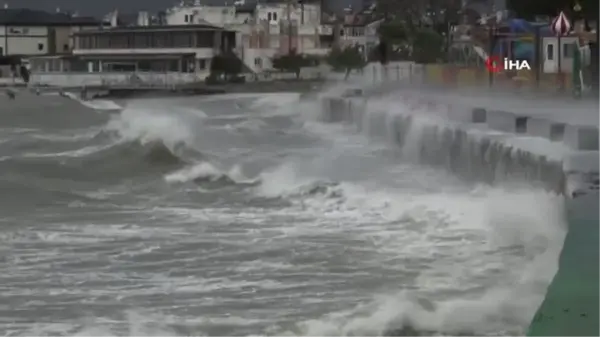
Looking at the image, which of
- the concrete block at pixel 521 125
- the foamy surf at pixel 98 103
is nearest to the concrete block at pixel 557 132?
the concrete block at pixel 521 125

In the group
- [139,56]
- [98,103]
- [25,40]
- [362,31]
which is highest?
[362,31]

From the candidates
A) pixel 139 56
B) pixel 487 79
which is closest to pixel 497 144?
pixel 487 79

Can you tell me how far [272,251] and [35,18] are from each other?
3069 inches

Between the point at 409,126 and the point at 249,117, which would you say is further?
the point at 249,117

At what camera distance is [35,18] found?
274ft

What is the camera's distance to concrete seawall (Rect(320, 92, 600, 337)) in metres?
4.80

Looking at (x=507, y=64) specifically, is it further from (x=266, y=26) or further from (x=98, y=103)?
(x=266, y=26)

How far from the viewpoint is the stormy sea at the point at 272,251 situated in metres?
6.23

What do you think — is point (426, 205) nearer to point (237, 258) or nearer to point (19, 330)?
point (237, 258)

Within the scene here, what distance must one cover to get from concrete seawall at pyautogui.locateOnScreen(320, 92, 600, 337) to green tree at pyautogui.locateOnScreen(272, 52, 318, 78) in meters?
48.8

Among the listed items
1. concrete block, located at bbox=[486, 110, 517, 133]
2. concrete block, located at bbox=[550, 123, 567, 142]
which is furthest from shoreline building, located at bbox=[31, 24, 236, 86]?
concrete block, located at bbox=[550, 123, 567, 142]

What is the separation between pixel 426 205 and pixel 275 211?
1548 mm

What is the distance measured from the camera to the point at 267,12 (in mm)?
84625

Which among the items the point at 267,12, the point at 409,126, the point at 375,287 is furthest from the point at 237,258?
the point at 267,12
